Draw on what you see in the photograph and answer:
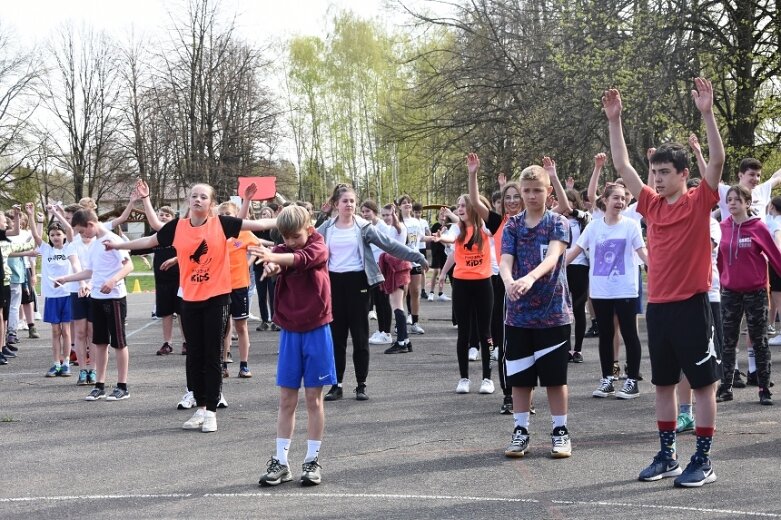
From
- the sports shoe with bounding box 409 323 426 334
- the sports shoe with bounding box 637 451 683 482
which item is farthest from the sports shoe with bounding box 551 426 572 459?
the sports shoe with bounding box 409 323 426 334

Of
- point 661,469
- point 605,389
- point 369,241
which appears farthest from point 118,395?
point 661,469

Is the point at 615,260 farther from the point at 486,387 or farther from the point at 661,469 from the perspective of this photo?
the point at 661,469

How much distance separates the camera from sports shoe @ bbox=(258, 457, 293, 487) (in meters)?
6.13

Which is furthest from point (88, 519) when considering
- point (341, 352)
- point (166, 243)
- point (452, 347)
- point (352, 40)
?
point (352, 40)

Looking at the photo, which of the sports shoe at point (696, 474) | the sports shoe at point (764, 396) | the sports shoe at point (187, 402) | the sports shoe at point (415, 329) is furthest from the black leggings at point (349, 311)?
the sports shoe at point (415, 329)

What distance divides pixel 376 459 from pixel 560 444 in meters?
1.28

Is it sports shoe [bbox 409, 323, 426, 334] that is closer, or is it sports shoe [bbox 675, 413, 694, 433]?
sports shoe [bbox 675, 413, 694, 433]

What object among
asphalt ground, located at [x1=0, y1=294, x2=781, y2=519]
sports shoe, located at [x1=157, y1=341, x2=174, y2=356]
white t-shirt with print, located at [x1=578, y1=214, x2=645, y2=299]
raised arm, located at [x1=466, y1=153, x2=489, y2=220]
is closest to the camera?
asphalt ground, located at [x1=0, y1=294, x2=781, y2=519]

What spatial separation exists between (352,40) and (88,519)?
2314 inches

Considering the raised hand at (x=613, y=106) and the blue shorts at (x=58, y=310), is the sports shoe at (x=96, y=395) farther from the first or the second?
the raised hand at (x=613, y=106)

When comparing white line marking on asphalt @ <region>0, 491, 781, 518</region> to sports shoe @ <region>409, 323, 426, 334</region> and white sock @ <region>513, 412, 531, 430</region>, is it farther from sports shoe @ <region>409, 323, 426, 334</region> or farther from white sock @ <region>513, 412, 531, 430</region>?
sports shoe @ <region>409, 323, 426, 334</region>

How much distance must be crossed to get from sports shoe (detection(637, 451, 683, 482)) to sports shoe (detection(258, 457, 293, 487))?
222 cm

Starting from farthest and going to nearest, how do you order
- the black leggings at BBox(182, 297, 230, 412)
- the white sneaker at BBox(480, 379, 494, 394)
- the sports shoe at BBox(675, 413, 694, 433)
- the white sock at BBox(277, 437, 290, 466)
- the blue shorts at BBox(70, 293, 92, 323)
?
the blue shorts at BBox(70, 293, 92, 323) → the white sneaker at BBox(480, 379, 494, 394) → the black leggings at BBox(182, 297, 230, 412) → the sports shoe at BBox(675, 413, 694, 433) → the white sock at BBox(277, 437, 290, 466)

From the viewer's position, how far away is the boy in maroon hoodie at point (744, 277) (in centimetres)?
905
